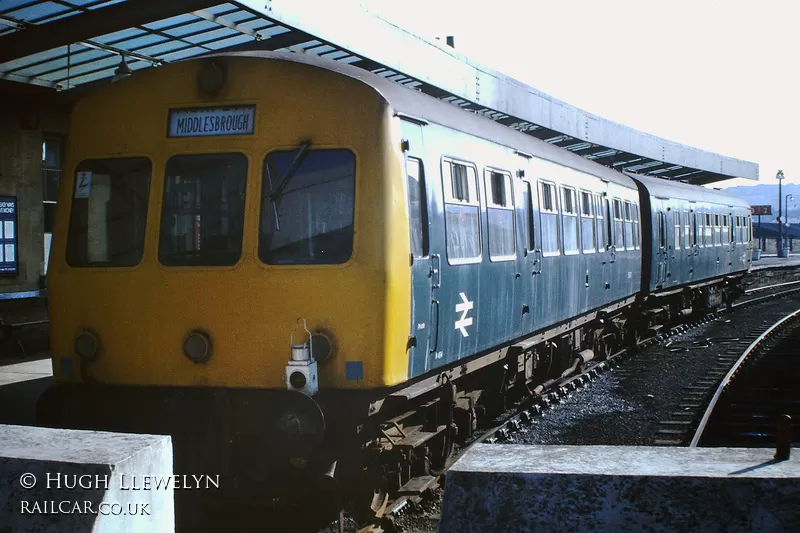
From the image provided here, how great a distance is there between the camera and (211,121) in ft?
20.1

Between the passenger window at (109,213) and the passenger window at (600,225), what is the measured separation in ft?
26.6

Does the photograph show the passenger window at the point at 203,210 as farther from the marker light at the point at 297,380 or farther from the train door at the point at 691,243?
the train door at the point at 691,243

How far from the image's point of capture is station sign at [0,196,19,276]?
14.0 metres

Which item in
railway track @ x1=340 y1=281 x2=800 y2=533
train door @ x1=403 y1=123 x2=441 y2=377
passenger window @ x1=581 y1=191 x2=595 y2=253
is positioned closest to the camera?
train door @ x1=403 y1=123 x2=441 y2=377

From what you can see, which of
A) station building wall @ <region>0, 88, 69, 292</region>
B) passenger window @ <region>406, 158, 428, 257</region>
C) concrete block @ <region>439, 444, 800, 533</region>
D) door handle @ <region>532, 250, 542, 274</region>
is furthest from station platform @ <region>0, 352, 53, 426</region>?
concrete block @ <region>439, 444, 800, 533</region>

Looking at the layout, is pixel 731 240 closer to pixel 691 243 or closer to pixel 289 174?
pixel 691 243

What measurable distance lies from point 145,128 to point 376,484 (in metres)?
2.84

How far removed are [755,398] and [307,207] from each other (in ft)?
27.6

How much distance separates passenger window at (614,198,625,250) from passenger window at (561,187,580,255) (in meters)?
3.18

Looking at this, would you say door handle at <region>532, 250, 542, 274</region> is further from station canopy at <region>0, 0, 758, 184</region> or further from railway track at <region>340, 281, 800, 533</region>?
station canopy at <region>0, 0, 758, 184</region>

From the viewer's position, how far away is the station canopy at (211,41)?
34.1 ft

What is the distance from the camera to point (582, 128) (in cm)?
2562

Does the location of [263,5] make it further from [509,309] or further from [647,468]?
[647,468]

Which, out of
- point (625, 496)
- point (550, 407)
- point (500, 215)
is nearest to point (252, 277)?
point (500, 215)
